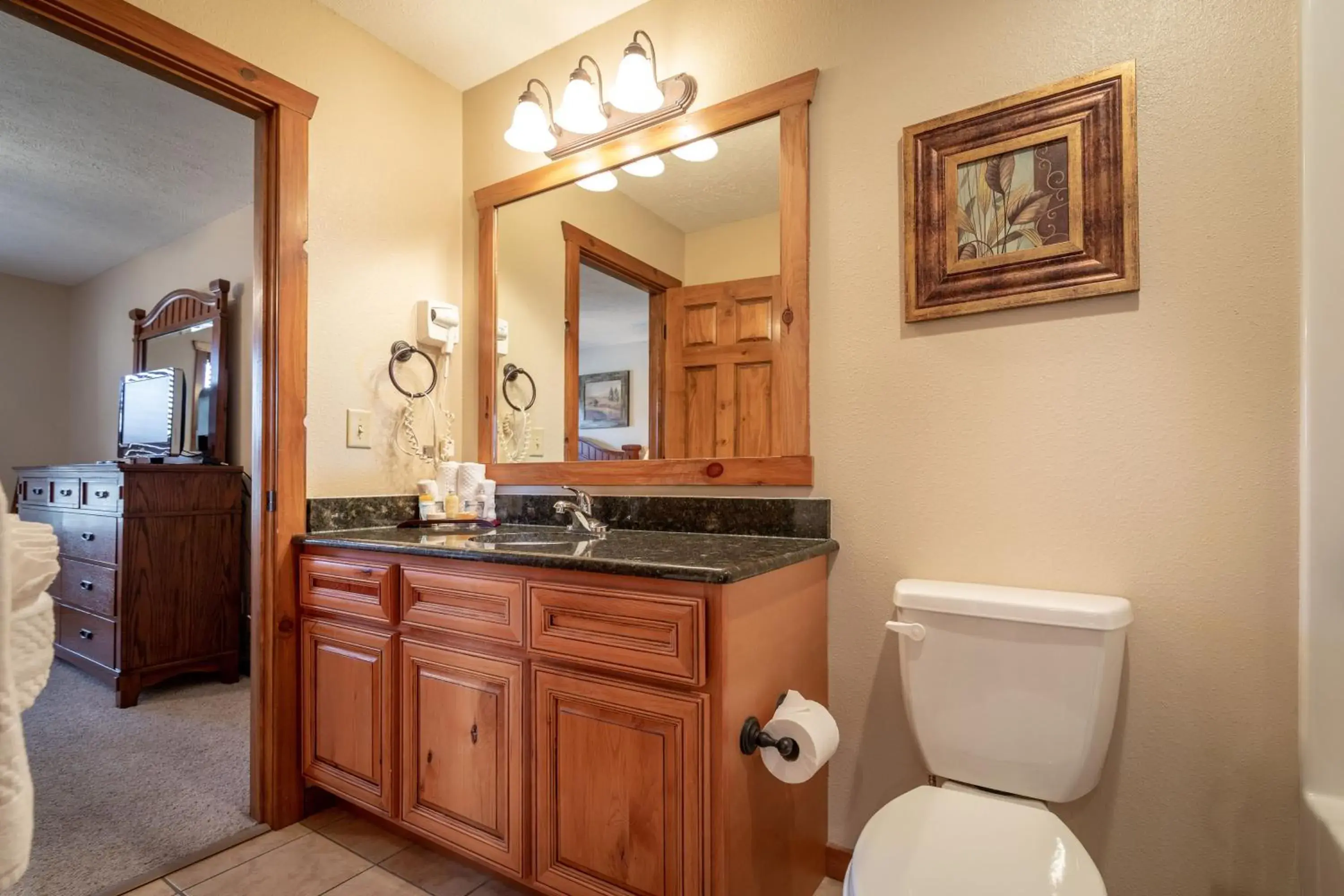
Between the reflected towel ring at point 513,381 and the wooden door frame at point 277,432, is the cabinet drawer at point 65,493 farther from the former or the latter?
the reflected towel ring at point 513,381

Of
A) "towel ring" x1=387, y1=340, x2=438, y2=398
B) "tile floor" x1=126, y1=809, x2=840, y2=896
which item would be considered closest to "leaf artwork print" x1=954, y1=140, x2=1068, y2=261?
"tile floor" x1=126, y1=809, x2=840, y2=896

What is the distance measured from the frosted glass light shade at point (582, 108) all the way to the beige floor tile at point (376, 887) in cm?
205

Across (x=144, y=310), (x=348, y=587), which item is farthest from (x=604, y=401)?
(x=144, y=310)

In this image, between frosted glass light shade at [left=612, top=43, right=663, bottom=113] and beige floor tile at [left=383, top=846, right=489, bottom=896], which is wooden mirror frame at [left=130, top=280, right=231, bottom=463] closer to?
beige floor tile at [left=383, top=846, right=489, bottom=896]

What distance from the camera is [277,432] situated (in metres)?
1.77

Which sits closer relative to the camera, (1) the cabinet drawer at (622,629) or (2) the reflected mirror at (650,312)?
(1) the cabinet drawer at (622,629)

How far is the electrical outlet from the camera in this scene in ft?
6.42

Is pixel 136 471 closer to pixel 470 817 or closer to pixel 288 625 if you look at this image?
pixel 288 625

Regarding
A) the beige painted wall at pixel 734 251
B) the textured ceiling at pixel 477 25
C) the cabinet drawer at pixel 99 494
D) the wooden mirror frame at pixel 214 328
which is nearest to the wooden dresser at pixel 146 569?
the cabinet drawer at pixel 99 494

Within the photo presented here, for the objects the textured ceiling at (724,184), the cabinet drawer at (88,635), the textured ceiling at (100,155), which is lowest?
the cabinet drawer at (88,635)

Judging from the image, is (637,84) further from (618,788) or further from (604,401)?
(618,788)

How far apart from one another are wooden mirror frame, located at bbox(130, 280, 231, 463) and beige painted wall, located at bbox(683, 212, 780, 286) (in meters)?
2.71

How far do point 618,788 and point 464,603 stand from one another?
0.53 m

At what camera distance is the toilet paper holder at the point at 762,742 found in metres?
1.19
